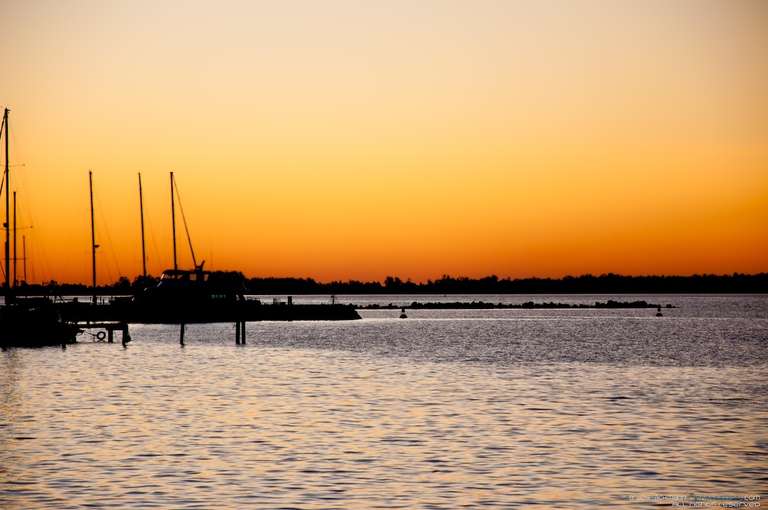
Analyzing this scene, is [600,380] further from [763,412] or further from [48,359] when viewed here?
[48,359]

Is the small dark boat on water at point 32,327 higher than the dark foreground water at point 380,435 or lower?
higher

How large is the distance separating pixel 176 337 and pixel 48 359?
146 feet

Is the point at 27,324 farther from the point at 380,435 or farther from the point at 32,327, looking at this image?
the point at 380,435

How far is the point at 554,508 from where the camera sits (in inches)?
870

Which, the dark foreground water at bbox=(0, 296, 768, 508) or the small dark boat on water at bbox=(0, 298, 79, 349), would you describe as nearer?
the dark foreground water at bbox=(0, 296, 768, 508)

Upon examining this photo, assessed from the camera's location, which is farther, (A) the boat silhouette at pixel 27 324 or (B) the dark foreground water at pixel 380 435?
(A) the boat silhouette at pixel 27 324

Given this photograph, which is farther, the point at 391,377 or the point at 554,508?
the point at 391,377

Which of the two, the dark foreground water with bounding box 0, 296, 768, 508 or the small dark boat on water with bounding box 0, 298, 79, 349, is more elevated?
the small dark boat on water with bounding box 0, 298, 79, 349

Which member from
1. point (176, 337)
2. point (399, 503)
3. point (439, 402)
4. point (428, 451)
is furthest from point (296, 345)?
point (399, 503)

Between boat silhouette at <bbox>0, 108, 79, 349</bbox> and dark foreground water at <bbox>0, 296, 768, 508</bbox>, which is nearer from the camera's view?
dark foreground water at <bbox>0, 296, 768, 508</bbox>

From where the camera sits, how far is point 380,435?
32906 mm

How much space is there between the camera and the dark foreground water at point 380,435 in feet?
78.1

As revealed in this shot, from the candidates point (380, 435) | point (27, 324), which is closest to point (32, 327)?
point (27, 324)

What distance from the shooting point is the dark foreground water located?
78.1 ft
